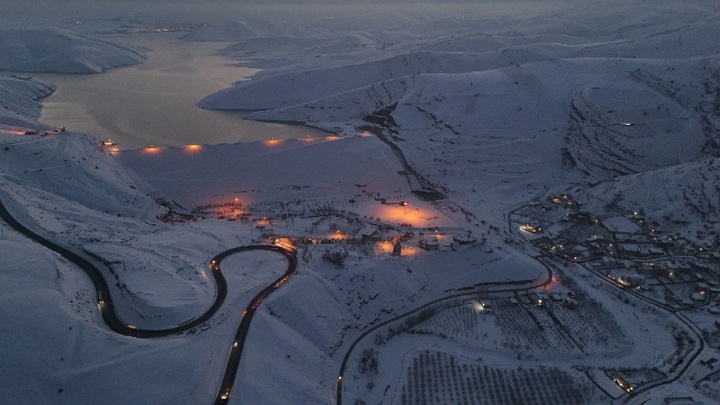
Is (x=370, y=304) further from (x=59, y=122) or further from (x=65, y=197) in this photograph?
(x=59, y=122)

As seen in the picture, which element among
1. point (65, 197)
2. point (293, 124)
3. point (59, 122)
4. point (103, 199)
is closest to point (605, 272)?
point (103, 199)

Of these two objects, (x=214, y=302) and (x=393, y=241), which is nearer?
(x=214, y=302)

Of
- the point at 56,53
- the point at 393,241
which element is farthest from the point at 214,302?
the point at 56,53

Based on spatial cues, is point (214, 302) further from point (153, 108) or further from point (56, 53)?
point (56, 53)

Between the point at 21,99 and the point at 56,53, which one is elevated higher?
the point at 56,53

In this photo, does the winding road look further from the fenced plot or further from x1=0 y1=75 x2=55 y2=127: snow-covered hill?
x1=0 y1=75 x2=55 y2=127: snow-covered hill

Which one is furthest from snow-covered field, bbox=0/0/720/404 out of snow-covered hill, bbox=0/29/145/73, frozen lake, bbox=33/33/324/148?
snow-covered hill, bbox=0/29/145/73
